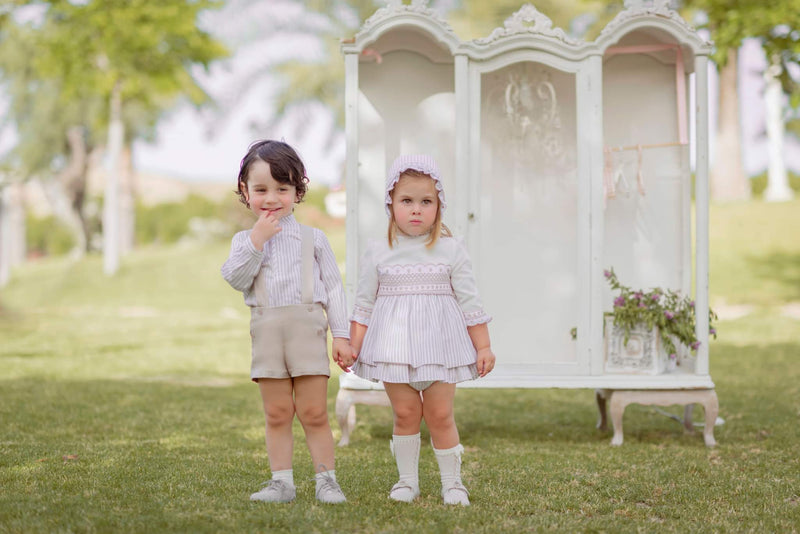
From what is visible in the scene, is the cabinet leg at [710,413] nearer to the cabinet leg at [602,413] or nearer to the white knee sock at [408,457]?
the cabinet leg at [602,413]

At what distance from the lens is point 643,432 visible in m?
5.43

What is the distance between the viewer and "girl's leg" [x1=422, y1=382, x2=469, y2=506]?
3.46 meters

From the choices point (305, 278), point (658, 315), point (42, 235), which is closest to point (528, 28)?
point (658, 315)

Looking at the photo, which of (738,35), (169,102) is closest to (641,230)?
(738,35)

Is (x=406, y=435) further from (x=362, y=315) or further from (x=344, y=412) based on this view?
(x=344, y=412)

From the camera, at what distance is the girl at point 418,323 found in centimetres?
341

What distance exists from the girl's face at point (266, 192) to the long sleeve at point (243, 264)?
133 millimetres

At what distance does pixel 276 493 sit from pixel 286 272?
2.73ft

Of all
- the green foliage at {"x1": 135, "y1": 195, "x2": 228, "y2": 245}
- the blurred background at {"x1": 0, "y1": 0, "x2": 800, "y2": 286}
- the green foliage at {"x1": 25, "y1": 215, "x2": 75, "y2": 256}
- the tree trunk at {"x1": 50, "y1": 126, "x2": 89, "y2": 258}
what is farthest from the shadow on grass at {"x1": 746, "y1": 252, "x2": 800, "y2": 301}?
the green foliage at {"x1": 25, "y1": 215, "x2": 75, "y2": 256}

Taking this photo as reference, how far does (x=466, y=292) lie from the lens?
351 cm

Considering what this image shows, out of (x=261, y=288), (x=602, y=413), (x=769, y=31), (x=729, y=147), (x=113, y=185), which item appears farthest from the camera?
(x=729, y=147)

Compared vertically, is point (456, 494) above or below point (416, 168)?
below

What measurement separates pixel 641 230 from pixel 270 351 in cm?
306

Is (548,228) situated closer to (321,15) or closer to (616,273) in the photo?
(616,273)
